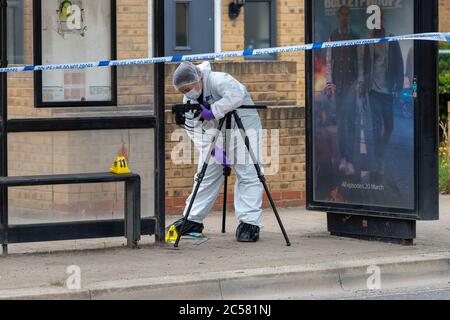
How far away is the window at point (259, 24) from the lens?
1489 cm

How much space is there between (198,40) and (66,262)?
503cm

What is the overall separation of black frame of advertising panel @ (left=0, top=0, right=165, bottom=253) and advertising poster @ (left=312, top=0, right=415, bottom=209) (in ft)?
5.08

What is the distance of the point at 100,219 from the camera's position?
10.7m

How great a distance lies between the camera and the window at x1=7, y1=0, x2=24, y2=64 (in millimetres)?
10359

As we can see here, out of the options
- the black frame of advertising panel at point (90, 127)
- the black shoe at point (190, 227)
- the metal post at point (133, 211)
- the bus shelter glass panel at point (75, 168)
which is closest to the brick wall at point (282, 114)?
the black shoe at point (190, 227)

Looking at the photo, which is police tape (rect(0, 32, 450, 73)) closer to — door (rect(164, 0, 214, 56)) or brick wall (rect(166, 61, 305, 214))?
brick wall (rect(166, 61, 305, 214))

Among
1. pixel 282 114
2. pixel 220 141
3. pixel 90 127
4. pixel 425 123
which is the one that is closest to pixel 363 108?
pixel 425 123

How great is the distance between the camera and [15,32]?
1038 centimetres

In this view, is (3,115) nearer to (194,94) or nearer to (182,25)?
(194,94)

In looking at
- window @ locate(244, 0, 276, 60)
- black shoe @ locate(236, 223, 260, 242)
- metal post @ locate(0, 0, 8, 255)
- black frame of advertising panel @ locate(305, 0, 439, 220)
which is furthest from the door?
black frame of advertising panel @ locate(305, 0, 439, 220)

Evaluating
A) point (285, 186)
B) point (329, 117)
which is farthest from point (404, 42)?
point (285, 186)

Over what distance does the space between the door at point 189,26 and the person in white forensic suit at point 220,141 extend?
124 inches
